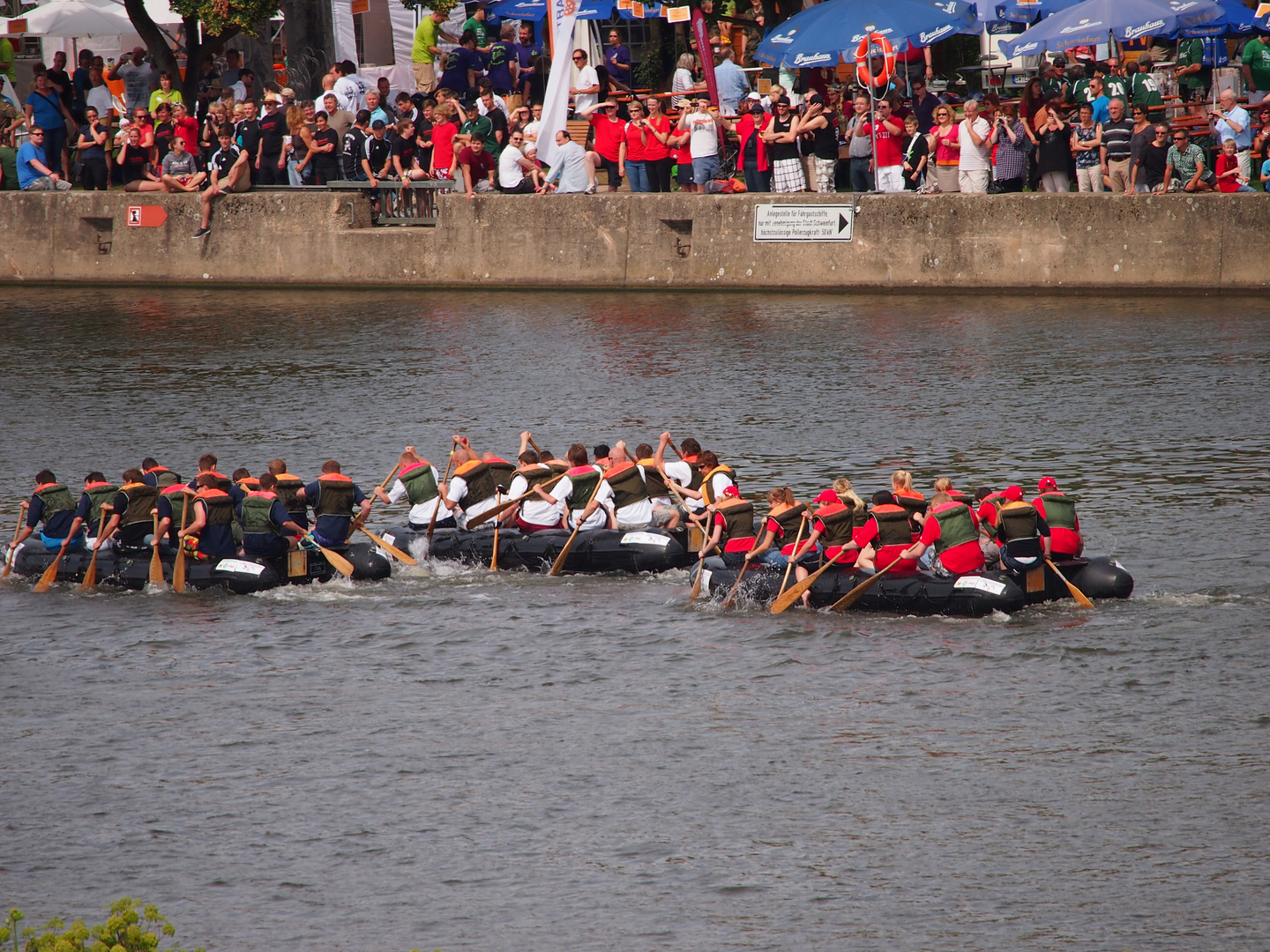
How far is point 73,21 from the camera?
109ft

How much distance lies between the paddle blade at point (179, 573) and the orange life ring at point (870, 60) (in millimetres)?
14352

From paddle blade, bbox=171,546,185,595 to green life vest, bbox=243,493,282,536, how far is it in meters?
0.60

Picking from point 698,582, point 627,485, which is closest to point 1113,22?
point 627,485

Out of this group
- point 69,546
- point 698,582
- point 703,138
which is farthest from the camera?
point 703,138

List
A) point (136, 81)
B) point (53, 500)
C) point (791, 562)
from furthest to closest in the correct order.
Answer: point (136, 81) < point (53, 500) < point (791, 562)

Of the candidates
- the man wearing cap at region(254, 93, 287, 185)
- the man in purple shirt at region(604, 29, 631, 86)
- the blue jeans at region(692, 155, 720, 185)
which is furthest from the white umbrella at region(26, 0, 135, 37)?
the blue jeans at region(692, 155, 720, 185)

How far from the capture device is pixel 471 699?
40.4 feet

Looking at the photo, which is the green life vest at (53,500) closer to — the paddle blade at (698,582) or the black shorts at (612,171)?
the paddle blade at (698,582)

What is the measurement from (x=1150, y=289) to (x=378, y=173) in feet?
44.0

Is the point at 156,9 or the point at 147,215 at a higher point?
the point at 156,9

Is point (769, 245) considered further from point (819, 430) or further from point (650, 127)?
point (819, 430)

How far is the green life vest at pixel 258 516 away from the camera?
1543 cm

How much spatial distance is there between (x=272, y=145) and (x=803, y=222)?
9783mm

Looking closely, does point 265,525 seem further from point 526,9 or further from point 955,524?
point 526,9
